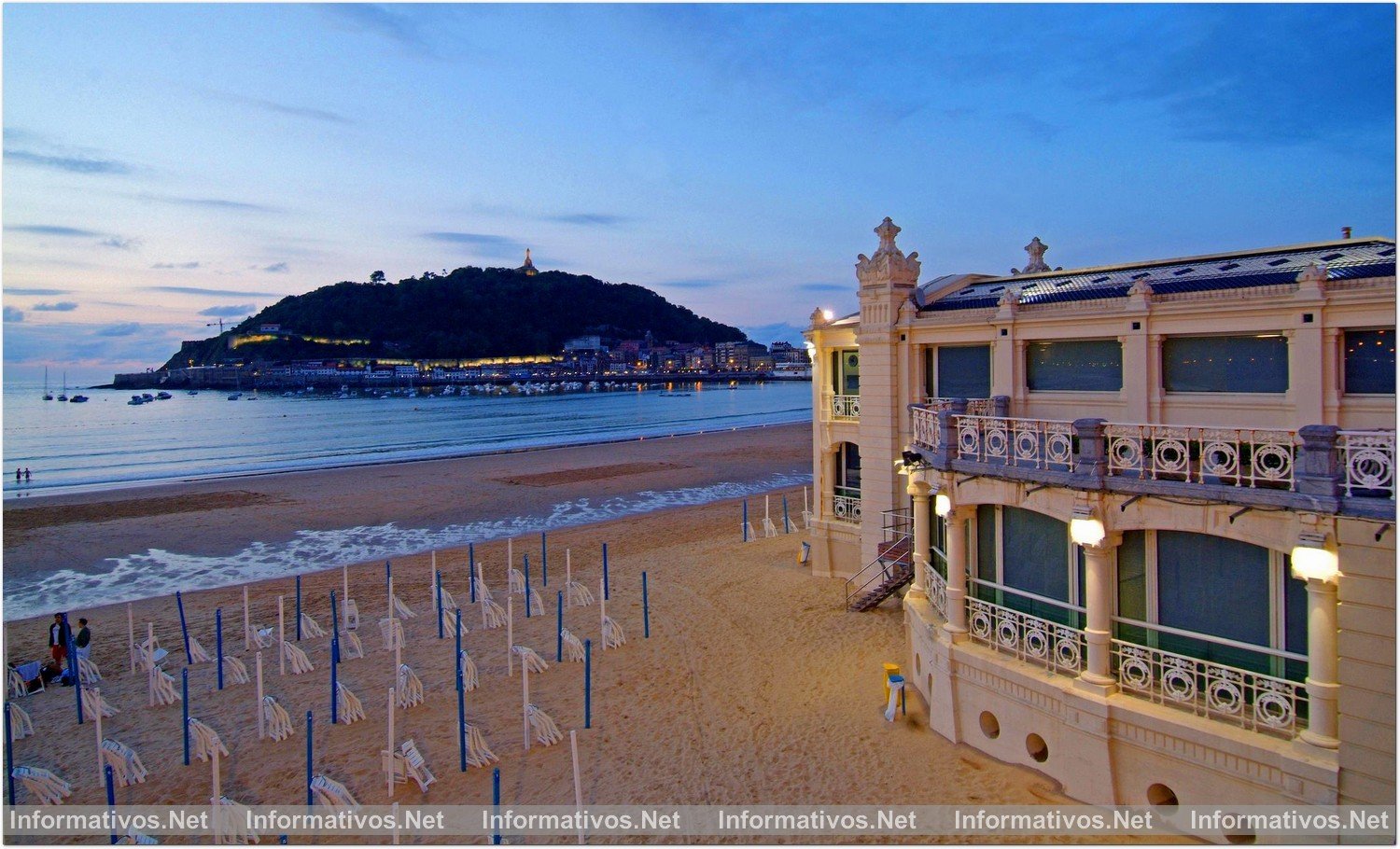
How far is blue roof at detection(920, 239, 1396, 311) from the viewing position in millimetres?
10711

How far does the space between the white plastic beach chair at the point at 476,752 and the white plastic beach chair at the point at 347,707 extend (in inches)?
116

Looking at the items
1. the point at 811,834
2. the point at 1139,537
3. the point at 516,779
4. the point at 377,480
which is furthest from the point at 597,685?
the point at 377,480

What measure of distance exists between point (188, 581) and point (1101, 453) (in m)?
26.9

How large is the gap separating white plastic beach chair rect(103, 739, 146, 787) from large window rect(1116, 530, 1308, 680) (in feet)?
45.7

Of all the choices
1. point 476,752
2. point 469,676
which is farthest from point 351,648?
point 476,752

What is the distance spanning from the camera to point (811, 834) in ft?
30.2

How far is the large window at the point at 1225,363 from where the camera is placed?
10.6 m

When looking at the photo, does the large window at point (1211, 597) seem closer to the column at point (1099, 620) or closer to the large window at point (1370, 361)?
the column at point (1099, 620)

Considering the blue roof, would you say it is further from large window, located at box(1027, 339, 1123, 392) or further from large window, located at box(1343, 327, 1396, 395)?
large window, located at box(1027, 339, 1123, 392)

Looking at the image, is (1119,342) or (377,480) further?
(377,480)

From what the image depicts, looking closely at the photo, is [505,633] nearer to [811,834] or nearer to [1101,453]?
[811,834]

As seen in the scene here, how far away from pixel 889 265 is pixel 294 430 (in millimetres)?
90202

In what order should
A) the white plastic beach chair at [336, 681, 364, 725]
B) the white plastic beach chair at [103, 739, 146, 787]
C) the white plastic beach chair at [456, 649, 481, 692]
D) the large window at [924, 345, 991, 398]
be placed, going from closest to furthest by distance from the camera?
1. the white plastic beach chair at [103, 739, 146, 787]
2. the white plastic beach chair at [336, 681, 364, 725]
3. the white plastic beach chair at [456, 649, 481, 692]
4. the large window at [924, 345, 991, 398]

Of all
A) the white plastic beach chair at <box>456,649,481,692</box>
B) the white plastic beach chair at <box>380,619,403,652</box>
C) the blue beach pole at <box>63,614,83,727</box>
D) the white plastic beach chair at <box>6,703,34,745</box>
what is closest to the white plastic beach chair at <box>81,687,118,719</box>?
the blue beach pole at <box>63,614,83,727</box>
